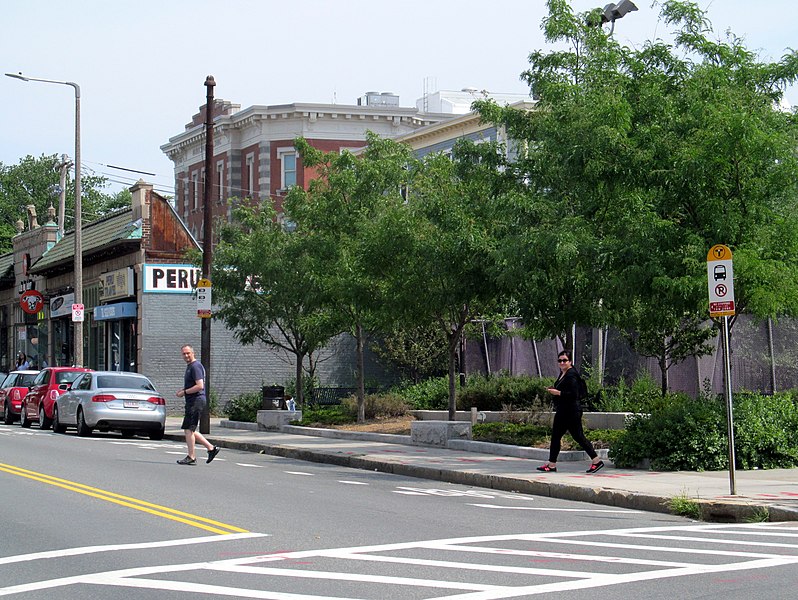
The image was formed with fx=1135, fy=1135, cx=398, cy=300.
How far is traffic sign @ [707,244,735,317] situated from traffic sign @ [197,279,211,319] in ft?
48.6

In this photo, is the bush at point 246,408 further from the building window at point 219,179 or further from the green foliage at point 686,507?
the building window at point 219,179

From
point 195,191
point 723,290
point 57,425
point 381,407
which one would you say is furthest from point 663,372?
point 195,191

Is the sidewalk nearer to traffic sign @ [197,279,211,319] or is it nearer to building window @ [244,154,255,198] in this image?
traffic sign @ [197,279,211,319]

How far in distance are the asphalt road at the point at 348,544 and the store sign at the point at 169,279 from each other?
70.5 ft

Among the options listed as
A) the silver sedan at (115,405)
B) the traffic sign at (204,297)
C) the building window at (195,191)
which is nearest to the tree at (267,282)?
the traffic sign at (204,297)

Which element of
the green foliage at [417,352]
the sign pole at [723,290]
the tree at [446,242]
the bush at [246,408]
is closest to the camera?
the sign pole at [723,290]

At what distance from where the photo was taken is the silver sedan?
26.0 meters

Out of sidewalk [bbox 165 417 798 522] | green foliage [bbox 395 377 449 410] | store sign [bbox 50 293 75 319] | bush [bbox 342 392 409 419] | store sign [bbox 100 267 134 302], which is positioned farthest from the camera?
store sign [bbox 50 293 75 319]

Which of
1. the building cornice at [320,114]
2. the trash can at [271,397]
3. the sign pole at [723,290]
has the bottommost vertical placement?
the trash can at [271,397]

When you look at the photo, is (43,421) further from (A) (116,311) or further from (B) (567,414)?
(B) (567,414)

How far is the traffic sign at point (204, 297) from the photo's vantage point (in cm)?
2622

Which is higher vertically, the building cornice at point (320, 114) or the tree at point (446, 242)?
the building cornice at point (320, 114)

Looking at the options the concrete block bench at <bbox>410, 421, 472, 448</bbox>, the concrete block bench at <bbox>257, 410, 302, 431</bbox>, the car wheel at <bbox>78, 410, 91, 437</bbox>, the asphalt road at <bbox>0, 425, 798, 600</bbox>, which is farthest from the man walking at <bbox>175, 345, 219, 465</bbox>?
the concrete block bench at <bbox>257, 410, 302, 431</bbox>

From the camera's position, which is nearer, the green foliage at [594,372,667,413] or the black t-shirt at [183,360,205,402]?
the black t-shirt at [183,360,205,402]
